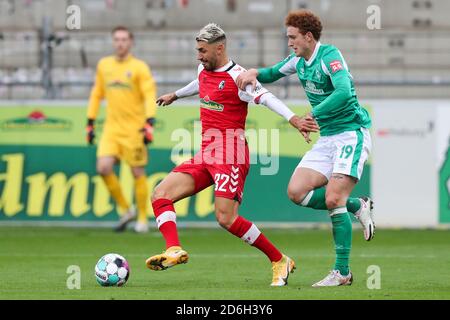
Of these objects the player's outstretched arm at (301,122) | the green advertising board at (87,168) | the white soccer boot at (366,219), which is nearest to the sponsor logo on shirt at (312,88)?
the player's outstretched arm at (301,122)

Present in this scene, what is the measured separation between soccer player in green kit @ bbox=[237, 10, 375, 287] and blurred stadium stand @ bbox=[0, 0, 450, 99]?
7865 mm

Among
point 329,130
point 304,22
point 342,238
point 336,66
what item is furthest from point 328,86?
point 342,238

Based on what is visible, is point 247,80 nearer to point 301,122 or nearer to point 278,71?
point 278,71

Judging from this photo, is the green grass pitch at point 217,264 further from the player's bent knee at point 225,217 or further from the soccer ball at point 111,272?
the player's bent knee at point 225,217

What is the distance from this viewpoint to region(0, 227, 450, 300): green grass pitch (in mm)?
8977

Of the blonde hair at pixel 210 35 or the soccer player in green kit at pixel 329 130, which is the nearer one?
the soccer player in green kit at pixel 329 130

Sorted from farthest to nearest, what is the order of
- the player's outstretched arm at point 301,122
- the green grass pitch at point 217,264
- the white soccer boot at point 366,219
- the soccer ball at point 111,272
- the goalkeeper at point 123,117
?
the goalkeeper at point 123,117
the white soccer boot at point 366,219
the soccer ball at point 111,272
the player's outstretched arm at point 301,122
the green grass pitch at point 217,264

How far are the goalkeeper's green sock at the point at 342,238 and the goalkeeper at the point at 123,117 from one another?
6605 mm

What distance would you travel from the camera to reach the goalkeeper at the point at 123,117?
53.2ft

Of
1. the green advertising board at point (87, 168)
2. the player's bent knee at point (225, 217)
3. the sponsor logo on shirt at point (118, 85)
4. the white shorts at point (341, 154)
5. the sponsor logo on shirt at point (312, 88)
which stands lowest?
the green advertising board at point (87, 168)

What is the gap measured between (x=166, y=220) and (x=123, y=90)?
677 centimetres

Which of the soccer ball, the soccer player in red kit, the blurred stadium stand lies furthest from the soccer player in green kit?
the blurred stadium stand

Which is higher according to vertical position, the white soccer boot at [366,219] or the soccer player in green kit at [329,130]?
the soccer player in green kit at [329,130]

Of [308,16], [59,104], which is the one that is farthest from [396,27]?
[308,16]
